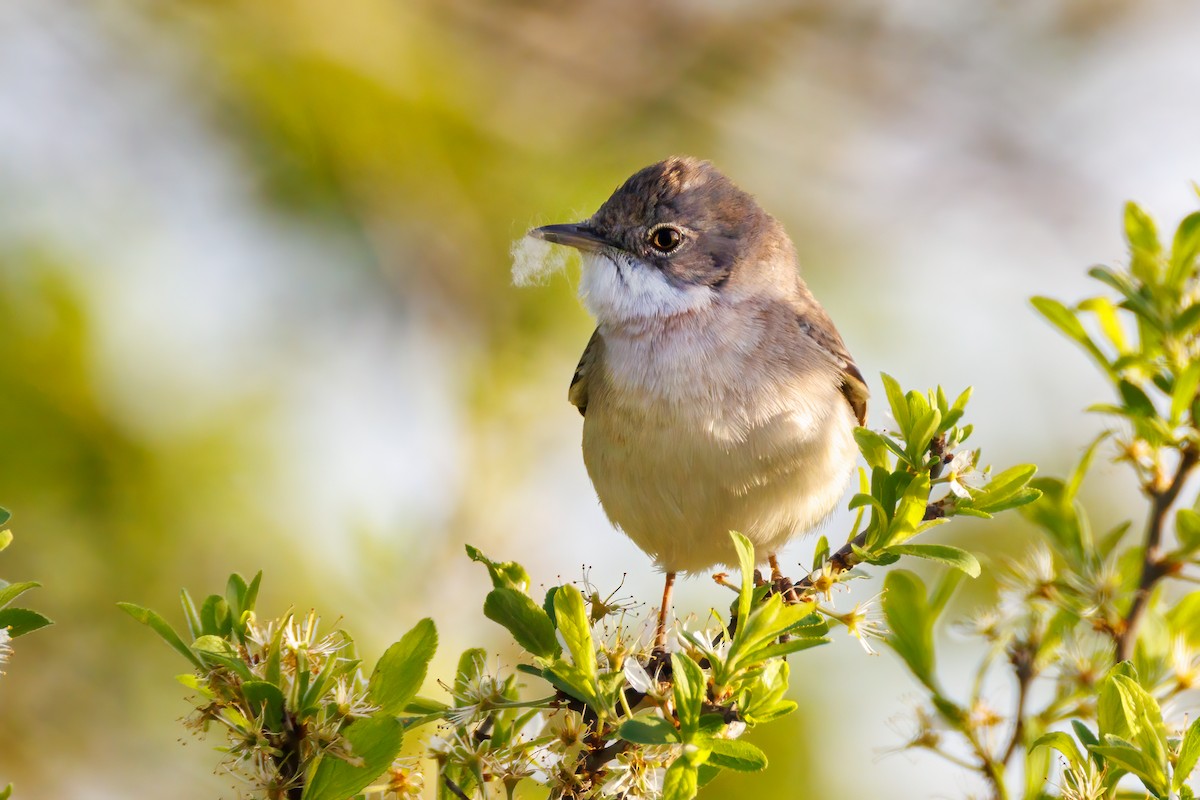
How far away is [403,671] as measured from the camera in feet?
5.95

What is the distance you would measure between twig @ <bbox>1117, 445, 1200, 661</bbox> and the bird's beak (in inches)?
90.7

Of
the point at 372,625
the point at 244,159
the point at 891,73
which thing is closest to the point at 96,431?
the point at 372,625

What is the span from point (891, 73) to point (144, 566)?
5.60 m

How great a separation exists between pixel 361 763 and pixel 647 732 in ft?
1.40

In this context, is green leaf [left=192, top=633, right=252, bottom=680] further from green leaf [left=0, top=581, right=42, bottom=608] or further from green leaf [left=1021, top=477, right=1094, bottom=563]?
green leaf [left=1021, top=477, right=1094, bottom=563]

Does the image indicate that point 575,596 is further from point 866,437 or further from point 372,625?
point 372,625

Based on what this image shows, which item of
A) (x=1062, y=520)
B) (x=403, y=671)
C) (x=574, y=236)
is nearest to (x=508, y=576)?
(x=403, y=671)

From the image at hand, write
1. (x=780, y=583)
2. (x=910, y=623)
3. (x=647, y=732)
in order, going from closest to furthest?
(x=647, y=732)
(x=910, y=623)
(x=780, y=583)

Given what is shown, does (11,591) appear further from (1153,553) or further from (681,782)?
(1153,553)

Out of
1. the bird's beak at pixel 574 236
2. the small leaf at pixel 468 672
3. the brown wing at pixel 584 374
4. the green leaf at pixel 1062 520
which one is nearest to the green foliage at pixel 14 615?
the small leaf at pixel 468 672

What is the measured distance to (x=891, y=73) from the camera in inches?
287

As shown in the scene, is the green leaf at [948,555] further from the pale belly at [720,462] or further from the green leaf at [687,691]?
the pale belly at [720,462]

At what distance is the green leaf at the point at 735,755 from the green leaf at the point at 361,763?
476 millimetres

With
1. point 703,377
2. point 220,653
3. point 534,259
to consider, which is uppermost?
point 534,259
